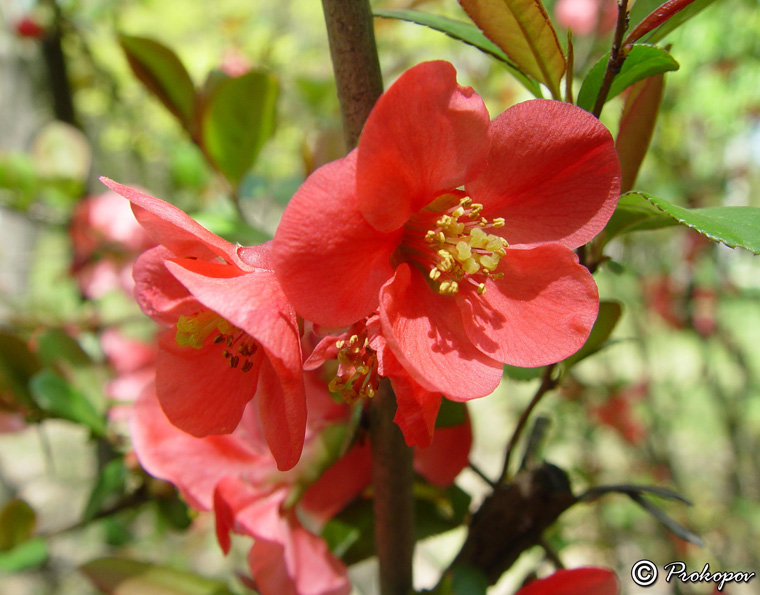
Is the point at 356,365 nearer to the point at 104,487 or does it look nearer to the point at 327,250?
the point at 327,250

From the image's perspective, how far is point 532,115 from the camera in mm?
413

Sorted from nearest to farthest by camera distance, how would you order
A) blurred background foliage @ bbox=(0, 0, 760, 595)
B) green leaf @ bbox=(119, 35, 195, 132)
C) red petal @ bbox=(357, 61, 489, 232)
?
1. red petal @ bbox=(357, 61, 489, 232)
2. green leaf @ bbox=(119, 35, 195, 132)
3. blurred background foliage @ bbox=(0, 0, 760, 595)

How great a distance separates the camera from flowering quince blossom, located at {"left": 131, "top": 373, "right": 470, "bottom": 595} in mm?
568

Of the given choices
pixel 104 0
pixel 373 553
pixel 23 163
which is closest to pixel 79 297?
pixel 23 163

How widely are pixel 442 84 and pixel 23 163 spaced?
1.35m

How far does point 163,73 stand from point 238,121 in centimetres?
12

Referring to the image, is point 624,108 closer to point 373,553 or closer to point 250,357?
point 250,357

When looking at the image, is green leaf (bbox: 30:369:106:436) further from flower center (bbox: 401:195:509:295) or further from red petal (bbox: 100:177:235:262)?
flower center (bbox: 401:195:509:295)

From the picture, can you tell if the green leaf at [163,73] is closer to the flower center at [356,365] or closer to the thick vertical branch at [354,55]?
the thick vertical branch at [354,55]

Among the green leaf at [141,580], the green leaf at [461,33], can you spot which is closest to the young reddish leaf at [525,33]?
the green leaf at [461,33]

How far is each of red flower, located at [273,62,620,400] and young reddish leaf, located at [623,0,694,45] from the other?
0.08m

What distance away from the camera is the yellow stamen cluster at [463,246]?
0.44 m

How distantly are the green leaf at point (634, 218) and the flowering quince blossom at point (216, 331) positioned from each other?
0.29m

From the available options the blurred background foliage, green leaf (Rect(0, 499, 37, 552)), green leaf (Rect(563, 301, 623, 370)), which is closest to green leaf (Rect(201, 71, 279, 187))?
the blurred background foliage
